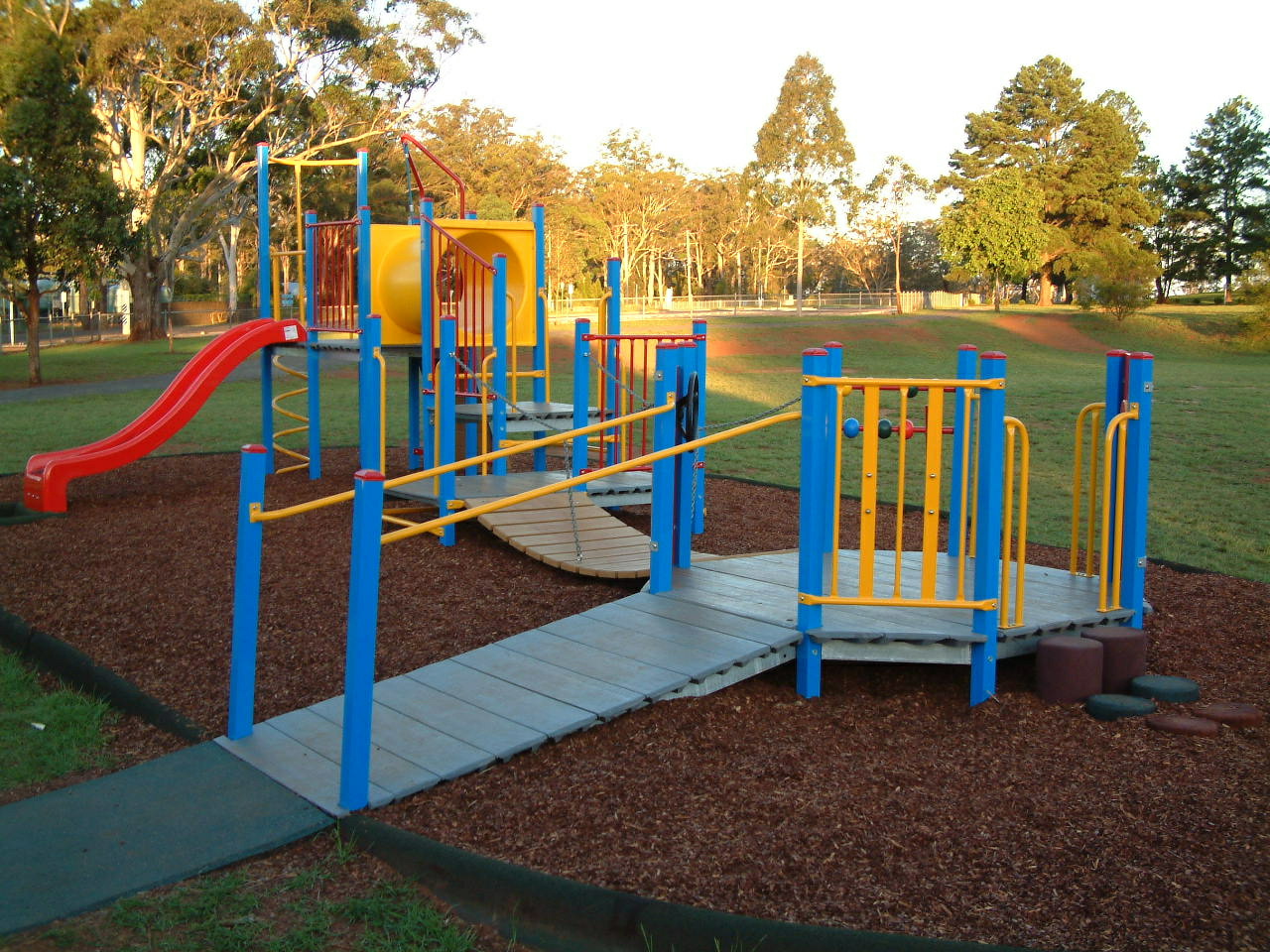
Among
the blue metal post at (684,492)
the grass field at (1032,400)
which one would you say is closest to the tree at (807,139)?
the grass field at (1032,400)

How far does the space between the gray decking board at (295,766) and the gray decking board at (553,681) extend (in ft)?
3.09

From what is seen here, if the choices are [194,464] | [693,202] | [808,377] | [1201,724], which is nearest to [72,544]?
[194,464]

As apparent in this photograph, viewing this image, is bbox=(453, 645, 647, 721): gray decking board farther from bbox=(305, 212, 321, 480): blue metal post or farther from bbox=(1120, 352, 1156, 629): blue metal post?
bbox=(305, 212, 321, 480): blue metal post

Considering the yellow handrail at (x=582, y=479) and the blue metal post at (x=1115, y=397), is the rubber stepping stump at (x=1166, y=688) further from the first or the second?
the yellow handrail at (x=582, y=479)

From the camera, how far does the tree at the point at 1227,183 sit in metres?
64.9

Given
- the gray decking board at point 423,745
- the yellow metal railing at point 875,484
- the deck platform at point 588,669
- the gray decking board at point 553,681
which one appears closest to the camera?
the gray decking board at point 423,745

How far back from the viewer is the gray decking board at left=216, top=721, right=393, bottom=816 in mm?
4155

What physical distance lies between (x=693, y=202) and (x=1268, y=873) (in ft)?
260

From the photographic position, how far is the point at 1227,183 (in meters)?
65.8

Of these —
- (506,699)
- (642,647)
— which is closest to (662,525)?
(642,647)

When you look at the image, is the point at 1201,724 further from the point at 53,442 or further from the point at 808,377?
the point at 53,442

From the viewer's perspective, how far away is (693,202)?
80188 millimetres

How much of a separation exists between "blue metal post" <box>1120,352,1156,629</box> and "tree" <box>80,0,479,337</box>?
37276 millimetres

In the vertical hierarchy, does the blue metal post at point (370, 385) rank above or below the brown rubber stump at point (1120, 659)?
above
